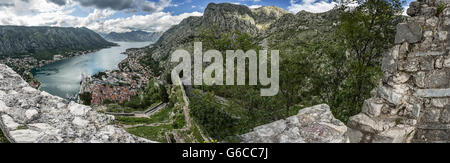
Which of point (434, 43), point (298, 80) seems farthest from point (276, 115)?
point (434, 43)

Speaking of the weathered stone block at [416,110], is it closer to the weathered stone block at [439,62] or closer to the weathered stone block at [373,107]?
the weathered stone block at [373,107]

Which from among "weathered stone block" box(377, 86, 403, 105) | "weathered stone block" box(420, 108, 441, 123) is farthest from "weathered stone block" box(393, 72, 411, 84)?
"weathered stone block" box(420, 108, 441, 123)

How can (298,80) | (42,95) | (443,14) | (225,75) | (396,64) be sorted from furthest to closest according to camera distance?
(225,75) → (298,80) → (396,64) → (443,14) → (42,95)

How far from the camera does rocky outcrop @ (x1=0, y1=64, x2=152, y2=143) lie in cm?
375

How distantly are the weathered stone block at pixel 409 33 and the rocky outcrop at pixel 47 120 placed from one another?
732 centimetres

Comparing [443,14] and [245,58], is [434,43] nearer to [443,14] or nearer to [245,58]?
[443,14]

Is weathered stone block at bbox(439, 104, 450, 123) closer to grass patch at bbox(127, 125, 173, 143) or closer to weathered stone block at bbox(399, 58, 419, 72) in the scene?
weathered stone block at bbox(399, 58, 419, 72)

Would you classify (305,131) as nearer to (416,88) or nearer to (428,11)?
(416,88)

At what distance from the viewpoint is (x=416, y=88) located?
18.4 ft

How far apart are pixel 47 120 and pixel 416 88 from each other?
906cm

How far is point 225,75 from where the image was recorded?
11.6 meters

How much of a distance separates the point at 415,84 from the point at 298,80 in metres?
5.26

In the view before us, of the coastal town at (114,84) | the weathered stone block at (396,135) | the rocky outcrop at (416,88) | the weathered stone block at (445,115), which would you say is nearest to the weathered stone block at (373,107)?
the rocky outcrop at (416,88)

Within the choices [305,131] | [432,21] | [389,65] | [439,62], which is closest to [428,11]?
[432,21]
